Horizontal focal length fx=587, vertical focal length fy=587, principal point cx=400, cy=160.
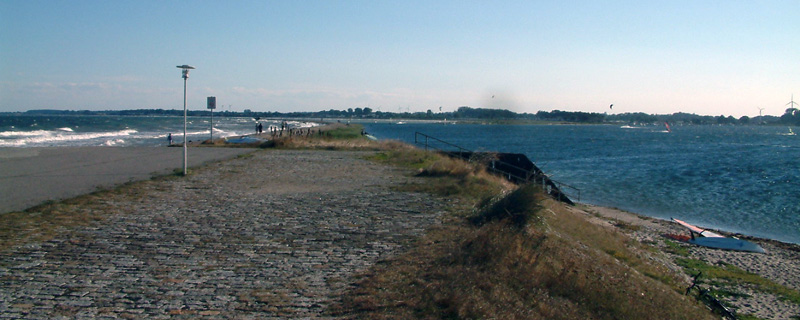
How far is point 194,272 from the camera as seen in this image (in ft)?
22.9

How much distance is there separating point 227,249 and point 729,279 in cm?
1078

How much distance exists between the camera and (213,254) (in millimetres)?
7836

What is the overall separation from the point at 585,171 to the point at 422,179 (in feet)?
90.5

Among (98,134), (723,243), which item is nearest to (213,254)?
(723,243)

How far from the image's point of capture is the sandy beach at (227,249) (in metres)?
5.93

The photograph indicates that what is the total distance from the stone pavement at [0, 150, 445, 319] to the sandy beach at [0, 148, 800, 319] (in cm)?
2

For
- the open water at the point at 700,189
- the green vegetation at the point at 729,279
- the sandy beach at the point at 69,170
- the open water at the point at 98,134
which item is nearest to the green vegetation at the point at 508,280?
the green vegetation at the point at 729,279

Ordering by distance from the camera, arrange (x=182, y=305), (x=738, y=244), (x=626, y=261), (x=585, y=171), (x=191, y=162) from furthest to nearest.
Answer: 1. (x=585, y=171)
2. (x=191, y=162)
3. (x=738, y=244)
4. (x=626, y=261)
5. (x=182, y=305)

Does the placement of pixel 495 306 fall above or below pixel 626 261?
above

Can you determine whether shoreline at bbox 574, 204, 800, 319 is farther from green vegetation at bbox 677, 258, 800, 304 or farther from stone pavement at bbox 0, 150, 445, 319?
stone pavement at bbox 0, 150, 445, 319

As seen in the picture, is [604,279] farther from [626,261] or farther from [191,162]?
[191,162]

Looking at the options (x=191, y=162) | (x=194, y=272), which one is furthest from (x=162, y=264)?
(x=191, y=162)

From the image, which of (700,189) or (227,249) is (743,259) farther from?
(700,189)

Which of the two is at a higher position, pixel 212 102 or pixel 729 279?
pixel 212 102
